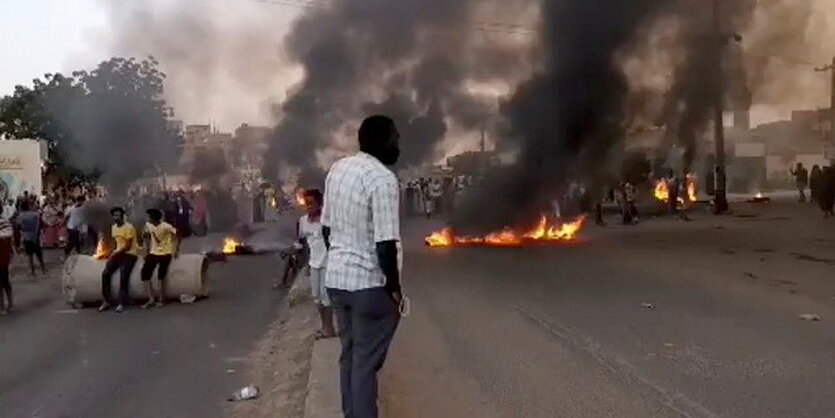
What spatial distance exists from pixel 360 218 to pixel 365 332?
0.46 meters

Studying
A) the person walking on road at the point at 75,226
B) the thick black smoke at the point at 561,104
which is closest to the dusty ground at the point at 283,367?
the person walking on road at the point at 75,226

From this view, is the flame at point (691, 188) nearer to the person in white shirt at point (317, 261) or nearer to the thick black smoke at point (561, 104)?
the thick black smoke at point (561, 104)

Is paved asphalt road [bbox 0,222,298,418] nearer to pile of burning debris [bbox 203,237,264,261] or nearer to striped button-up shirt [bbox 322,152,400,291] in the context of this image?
striped button-up shirt [bbox 322,152,400,291]

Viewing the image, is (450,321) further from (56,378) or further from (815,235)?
(815,235)

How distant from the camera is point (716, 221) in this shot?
21.5 metres

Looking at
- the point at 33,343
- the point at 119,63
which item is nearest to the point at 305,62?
the point at 119,63

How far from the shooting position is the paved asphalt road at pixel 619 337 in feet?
17.3

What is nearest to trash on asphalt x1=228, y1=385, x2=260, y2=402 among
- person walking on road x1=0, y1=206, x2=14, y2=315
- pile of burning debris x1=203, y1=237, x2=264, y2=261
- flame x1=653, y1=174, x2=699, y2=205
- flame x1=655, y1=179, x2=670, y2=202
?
person walking on road x1=0, y1=206, x2=14, y2=315

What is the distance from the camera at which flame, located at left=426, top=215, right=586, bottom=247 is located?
1772 centimetres

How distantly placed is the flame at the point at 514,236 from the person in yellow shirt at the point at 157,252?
7.44 m

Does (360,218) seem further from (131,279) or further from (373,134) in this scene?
(131,279)

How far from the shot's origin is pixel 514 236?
1842cm

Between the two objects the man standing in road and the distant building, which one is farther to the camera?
the distant building

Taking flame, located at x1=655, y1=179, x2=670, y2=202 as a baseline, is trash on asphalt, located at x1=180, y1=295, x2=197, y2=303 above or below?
below
